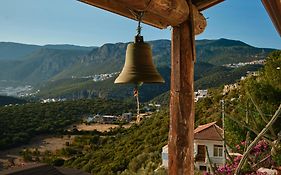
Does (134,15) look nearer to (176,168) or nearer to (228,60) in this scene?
(176,168)

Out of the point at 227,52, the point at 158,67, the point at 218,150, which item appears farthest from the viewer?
the point at 227,52

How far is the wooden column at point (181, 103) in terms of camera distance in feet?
8.06

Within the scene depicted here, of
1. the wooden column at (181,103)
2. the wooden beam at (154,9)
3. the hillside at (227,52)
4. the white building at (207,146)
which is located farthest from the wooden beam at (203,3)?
the hillside at (227,52)

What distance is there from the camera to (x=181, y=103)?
8.18ft

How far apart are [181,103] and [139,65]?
18.3 inches

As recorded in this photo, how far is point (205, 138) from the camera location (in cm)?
1905

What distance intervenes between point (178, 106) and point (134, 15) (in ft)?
2.44

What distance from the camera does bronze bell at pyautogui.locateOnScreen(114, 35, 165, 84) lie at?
258cm

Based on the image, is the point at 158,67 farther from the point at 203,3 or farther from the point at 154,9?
the point at 154,9

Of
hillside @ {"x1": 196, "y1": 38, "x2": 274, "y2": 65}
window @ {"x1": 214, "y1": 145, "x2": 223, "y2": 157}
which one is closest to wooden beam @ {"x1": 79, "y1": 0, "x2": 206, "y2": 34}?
window @ {"x1": 214, "y1": 145, "x2": 223, "y2": 157}

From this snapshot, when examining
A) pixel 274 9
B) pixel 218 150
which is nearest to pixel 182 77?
pixel 274 9

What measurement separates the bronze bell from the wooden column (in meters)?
0.19

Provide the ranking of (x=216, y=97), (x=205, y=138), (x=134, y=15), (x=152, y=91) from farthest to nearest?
(x=152, y=91), (x=216, y=97), (x=205, y=138), (x=134, y=15)

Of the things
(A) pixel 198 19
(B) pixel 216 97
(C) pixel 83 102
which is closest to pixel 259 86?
(A) pixel 198 19
